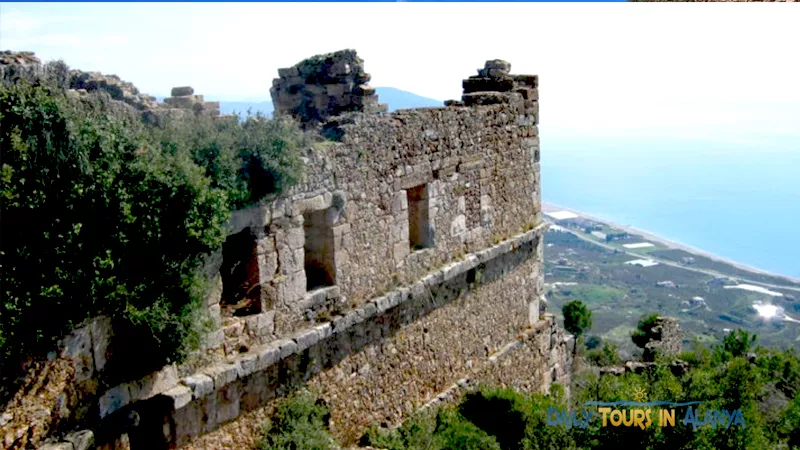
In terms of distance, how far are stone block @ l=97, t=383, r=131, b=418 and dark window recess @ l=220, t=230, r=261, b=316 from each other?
1.46m

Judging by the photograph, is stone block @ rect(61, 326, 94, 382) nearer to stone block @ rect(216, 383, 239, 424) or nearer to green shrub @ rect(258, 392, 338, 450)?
stone block @ rect(216, 383, 239, 424)

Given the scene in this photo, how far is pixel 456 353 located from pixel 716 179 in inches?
3127

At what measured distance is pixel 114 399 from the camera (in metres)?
5.96

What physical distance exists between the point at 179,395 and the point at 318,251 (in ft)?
7.86

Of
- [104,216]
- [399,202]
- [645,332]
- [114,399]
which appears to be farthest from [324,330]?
[645,332]

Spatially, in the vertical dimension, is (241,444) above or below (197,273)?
below

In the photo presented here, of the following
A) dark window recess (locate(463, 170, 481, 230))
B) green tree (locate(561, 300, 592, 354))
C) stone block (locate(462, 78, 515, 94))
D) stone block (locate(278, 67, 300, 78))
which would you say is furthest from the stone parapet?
green tree (locate(561, 300, 592, 354))

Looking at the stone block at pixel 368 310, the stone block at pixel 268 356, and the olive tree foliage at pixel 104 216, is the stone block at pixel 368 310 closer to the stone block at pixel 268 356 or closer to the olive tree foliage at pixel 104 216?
the stone block at pixel 268 356

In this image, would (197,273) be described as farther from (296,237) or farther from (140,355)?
(296,237)

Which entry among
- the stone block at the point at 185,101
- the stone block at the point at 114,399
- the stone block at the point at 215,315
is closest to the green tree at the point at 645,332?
the stone block at the point at 185,101

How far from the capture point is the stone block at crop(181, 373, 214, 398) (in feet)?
21.4

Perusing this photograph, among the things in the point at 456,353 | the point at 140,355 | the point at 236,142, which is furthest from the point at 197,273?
the point at 456,353

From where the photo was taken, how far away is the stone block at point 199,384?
21.4 ft

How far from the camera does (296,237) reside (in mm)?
7730
